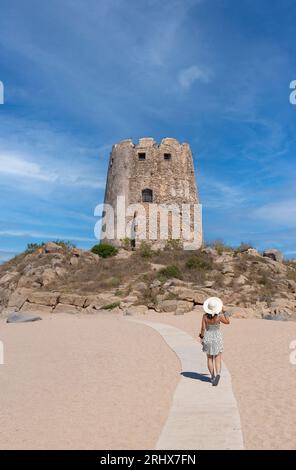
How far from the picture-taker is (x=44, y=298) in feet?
83.6

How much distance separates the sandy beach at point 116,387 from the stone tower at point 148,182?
1885 centimetres

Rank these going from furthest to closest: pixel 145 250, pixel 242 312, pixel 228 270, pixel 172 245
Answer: pixel 172 245, pixel 145 250, pixel 228 270, pixel 242 312

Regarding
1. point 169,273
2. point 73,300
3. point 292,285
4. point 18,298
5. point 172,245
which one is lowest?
point 73,300

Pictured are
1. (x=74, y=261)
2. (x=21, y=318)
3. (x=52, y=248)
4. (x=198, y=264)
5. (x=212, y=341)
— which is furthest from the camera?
(x=52, y=248)

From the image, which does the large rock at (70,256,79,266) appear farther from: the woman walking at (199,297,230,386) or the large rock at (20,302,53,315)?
the woman walking at (199,297,230,386)

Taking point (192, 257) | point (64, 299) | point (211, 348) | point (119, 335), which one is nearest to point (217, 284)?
point (192, 257)

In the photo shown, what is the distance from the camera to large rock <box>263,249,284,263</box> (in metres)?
33.9

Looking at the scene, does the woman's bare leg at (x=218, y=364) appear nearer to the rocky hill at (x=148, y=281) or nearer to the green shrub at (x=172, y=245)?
the rocky hill at (x=148, y=281)

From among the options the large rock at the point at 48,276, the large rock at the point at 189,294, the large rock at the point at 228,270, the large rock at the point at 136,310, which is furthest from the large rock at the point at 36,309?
the large rock at the point at 228,270

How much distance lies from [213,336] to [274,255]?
26359 millimetres

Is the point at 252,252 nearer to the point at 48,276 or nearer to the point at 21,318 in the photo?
the point at 48,276

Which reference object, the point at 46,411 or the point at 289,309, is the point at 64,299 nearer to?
the point at 289,309

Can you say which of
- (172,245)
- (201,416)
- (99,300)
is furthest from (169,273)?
(201,416)
